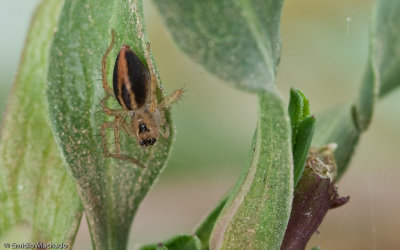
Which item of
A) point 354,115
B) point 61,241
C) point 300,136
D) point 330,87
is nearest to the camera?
point 300,136

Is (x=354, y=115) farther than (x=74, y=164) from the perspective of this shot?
Yes

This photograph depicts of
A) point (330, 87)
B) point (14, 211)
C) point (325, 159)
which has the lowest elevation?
point (325, 159)

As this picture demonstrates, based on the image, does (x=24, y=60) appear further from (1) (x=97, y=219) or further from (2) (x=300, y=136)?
(2) (x=300, y=136)

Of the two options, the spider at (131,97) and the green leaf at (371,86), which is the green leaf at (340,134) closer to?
the green leaf at (371,86)

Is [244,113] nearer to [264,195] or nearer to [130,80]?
[130,80]

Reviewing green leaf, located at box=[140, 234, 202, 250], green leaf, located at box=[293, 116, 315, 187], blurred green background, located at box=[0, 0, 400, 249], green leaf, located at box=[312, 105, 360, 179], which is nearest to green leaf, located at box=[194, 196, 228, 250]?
green leaf, located at box=[140, 234, 202, 250]

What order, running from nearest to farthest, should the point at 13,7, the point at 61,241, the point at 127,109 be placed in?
the point at 61,241 → the point at 127,109 → the point at 13,7

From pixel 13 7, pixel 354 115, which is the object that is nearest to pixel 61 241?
pixel 354 115
